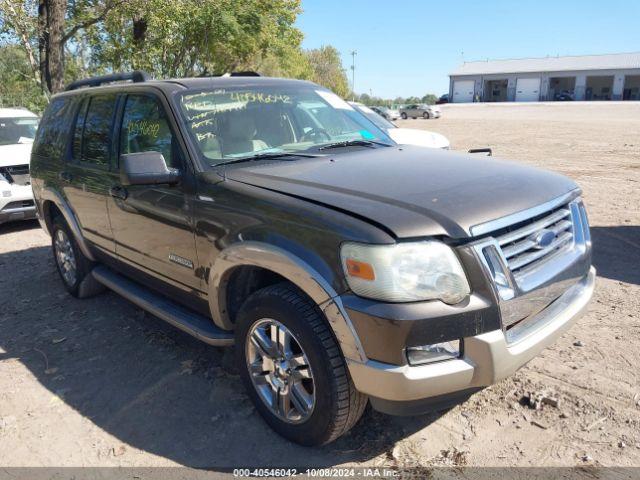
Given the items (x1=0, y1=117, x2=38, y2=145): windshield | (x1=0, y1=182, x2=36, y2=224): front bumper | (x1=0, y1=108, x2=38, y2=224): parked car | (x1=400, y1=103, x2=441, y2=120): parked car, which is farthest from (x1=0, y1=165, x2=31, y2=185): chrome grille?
(x1=400, y1=103, x2=441, y2=120): parked car

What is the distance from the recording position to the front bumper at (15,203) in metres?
7.86

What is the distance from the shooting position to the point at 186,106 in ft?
11.5

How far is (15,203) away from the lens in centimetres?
798

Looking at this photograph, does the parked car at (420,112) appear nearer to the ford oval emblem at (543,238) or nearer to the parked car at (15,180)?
the parked car at (15,180)

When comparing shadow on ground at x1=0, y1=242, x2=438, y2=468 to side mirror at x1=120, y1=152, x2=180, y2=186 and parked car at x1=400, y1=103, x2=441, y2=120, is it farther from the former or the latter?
parked car at x1=400, y1=103, x2=441, y2=120

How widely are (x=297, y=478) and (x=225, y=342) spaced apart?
91cm

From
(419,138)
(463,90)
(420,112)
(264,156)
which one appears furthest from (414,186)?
(463,90)

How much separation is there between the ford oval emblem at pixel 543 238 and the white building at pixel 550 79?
7610 centimetres

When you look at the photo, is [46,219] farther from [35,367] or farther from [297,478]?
[297,478]

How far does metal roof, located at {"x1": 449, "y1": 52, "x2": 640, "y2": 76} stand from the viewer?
70.1 m

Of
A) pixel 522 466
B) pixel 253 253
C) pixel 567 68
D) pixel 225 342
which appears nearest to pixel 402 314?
pixel 253 253

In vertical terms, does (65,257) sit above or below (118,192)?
below

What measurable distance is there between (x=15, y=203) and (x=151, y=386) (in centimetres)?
571

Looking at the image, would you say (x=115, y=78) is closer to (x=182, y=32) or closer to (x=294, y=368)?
(x=294, y=368)
